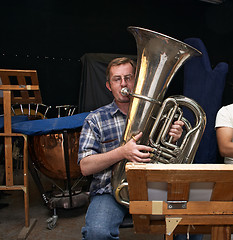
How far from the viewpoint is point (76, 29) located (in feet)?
15.1

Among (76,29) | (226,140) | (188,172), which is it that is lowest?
(226,140)

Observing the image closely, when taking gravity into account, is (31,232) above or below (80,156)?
below

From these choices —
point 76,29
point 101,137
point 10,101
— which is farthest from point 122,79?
point 76,29

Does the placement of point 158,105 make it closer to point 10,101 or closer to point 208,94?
point 10,101

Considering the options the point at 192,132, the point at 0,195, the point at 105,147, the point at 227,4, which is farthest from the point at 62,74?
the point at 192,132

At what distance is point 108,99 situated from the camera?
425cm

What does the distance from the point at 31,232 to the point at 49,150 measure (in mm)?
717

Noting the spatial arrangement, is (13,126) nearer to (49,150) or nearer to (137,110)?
(49,150)

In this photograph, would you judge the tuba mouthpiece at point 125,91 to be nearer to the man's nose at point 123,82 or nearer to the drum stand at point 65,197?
the man's nose at point 123,82

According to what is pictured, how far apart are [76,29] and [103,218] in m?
3.83

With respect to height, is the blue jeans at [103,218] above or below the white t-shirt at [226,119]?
below

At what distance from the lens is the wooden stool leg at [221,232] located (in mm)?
880

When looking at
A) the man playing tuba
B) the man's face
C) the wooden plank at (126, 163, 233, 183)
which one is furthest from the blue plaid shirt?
the wooden plank at (126, 163, 233, 183)

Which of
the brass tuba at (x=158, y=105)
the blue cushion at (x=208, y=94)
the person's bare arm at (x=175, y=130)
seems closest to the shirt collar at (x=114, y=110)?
the brass tuba at (x=158, y=105)
